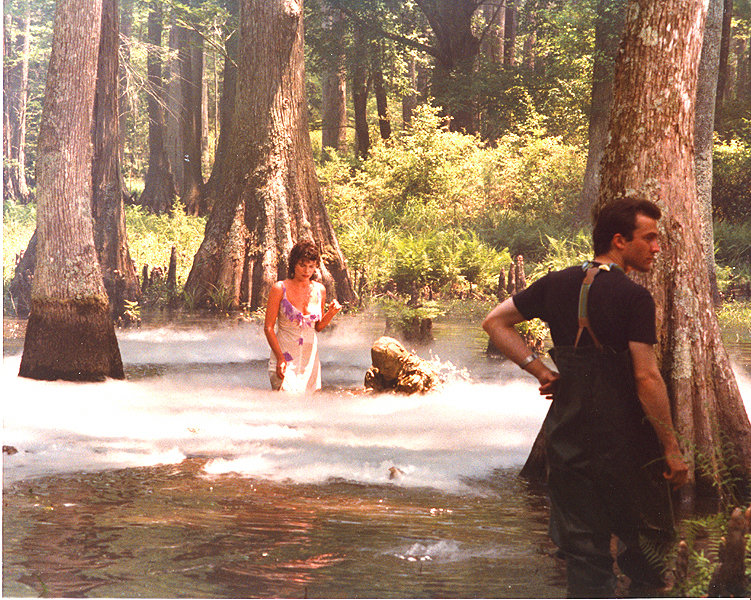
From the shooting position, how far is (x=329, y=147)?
27.8 meters

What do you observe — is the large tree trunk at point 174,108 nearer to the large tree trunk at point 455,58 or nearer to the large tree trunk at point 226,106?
the large tree trunk at point 226,106

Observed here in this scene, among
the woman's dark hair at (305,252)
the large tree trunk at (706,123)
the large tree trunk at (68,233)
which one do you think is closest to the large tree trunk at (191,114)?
the large tree trunk at (706,123)

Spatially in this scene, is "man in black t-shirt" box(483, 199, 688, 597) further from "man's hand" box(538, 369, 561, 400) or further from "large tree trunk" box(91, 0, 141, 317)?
"large tree trunk" box(91, 0, 141, 317)

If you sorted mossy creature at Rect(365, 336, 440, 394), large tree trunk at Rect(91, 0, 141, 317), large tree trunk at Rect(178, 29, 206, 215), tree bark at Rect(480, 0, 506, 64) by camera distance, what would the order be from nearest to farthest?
1. mossy creature at Rect(365, 336, 440, 394)
2. large tree trunk at Rect(91, 0, 141, 317)
3. large tree trunk at Rect(178, 29, 206, 215)
4. tree bark at Rect(480, 0, 506, 64)

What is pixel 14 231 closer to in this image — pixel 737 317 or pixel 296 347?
pixel 296 347

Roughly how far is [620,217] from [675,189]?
289cm

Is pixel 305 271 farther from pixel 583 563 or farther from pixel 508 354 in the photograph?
pixel 583 563

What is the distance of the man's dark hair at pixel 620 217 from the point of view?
4.20 metres

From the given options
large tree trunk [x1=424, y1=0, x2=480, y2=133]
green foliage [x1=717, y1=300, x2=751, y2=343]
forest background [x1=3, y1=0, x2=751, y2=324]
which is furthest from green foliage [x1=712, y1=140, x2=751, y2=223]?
large tree trunk [x1=424, y1=0, x2=480, y2=133]

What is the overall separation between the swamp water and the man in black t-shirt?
850mm

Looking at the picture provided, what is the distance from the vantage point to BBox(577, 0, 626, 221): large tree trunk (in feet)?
68.1

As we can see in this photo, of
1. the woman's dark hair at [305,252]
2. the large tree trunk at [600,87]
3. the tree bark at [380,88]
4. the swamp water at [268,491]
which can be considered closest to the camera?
the swamp water at [268,491]

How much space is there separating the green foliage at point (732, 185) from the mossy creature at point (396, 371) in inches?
477

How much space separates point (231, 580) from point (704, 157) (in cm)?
1265
